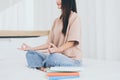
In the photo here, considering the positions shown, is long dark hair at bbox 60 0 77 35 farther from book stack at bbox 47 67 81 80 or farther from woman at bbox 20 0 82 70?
book stack at bbox 47 67 81 80

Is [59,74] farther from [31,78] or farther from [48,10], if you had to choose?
[48,10]

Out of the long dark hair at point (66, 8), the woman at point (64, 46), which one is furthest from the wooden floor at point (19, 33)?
the long dark hair at point (66, 8)

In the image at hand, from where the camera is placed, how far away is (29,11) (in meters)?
2.80

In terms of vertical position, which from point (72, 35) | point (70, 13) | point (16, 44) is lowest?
point (16, 44)

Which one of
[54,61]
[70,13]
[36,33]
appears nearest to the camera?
[54,61]

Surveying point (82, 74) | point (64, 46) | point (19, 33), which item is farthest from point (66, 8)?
point (19, 33)

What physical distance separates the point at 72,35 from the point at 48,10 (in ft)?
4.28

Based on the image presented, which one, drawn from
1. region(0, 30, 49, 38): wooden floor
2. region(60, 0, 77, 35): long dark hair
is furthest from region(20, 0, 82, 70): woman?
region(0, 30, 49, 38): wooden floor

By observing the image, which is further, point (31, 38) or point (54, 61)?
point (31, 38)

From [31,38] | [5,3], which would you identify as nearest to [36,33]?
[31,38]

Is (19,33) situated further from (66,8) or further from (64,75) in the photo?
(64,75)

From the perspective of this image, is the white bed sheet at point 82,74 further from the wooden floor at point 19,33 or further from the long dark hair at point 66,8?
the wooden floor at point 19,33

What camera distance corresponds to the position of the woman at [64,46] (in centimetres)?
146

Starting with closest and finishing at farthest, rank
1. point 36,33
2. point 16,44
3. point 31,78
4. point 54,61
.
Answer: point 31,78
point 54,61
point 16,44
point 36,33
